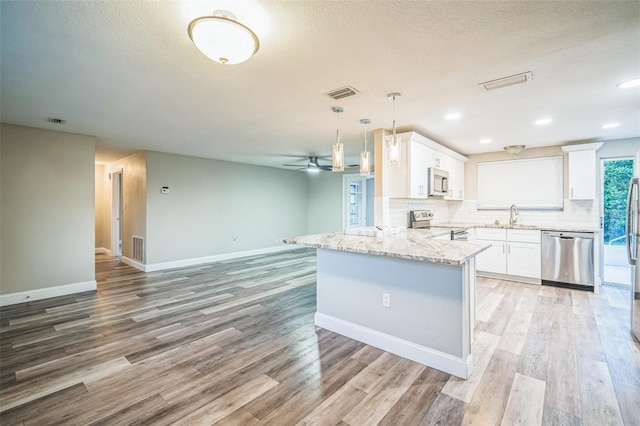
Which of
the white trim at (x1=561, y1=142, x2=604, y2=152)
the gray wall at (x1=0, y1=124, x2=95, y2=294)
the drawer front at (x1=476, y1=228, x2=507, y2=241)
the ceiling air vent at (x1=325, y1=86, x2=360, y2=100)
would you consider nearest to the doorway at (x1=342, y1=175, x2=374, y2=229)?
the drawer front at (x1=476, y1=228, x2=507, y2=241)

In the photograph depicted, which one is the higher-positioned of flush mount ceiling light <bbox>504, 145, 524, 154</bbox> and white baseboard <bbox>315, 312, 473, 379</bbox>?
flush mount ceiling light <bbox>504, 145, 524, 154</bbox>

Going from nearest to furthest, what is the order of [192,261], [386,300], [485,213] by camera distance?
[386,300] < [485,213] < [192,261]

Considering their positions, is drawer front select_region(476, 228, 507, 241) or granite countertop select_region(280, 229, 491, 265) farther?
drawer front select_region(476, 228, 507, 241)

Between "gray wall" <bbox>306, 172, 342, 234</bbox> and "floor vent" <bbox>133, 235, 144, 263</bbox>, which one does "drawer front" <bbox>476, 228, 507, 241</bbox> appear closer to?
"gray wall" <bbox>306, 172, 342, 234</bbox>

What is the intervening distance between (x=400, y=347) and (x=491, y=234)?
11.5 ft

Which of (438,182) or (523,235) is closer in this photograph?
(438,182)

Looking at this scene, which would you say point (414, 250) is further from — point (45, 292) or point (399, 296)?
point (45, 292)

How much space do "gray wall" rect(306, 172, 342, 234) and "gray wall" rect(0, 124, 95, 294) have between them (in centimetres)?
534

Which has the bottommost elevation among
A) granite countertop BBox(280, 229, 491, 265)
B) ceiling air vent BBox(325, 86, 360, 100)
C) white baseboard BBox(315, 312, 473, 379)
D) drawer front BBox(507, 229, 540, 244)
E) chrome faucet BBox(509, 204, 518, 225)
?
white baseboard BBox(315, 312, 473, 379)

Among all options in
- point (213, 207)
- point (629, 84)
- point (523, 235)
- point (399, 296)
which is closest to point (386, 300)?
point (399, 296)

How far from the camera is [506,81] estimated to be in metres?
2.42

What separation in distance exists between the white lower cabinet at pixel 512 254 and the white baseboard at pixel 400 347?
328 centimetres

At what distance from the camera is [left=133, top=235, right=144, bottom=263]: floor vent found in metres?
5.61

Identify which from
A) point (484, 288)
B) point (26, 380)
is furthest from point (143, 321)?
point (484, 288)
